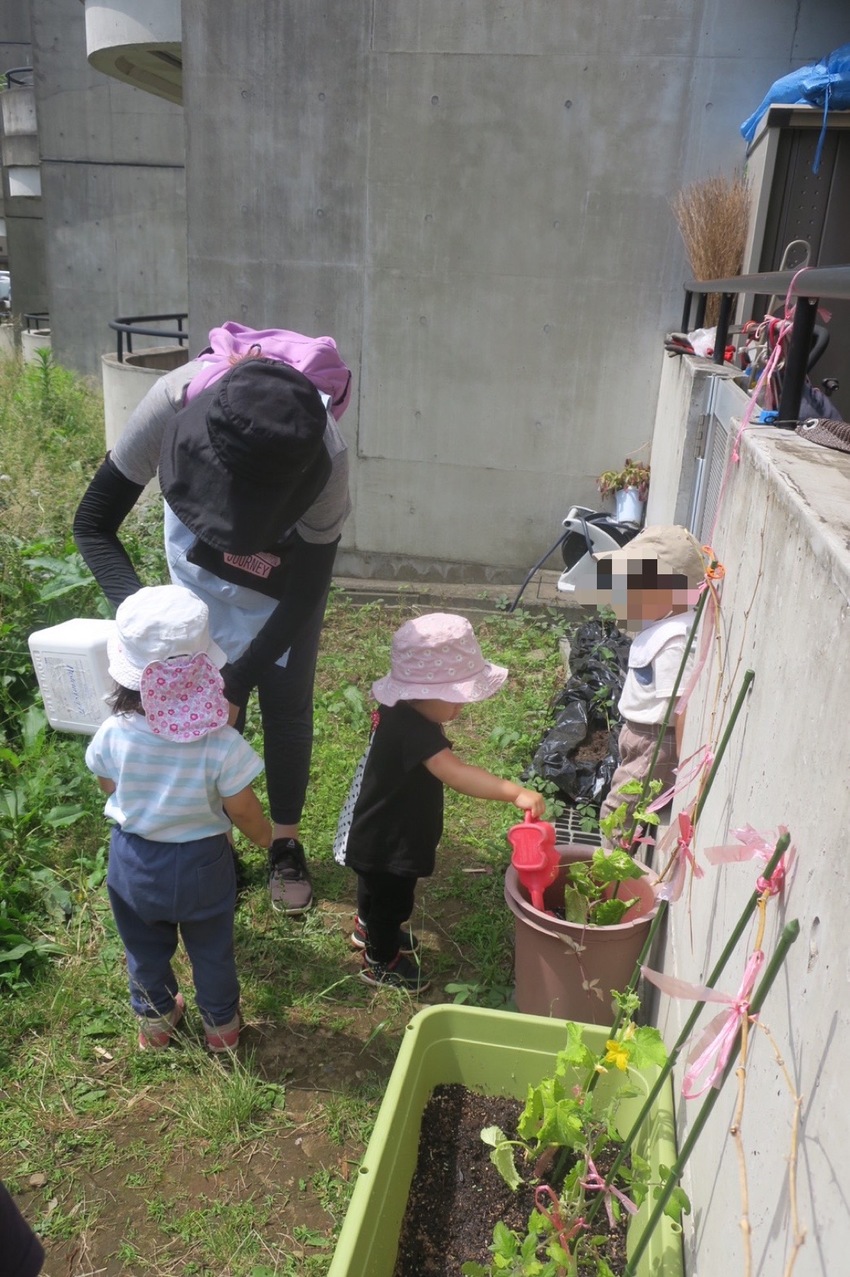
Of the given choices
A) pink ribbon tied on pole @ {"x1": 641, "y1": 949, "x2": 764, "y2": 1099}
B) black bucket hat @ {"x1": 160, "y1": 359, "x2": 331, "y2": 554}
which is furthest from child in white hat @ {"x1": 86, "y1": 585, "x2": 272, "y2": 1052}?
pink ribbon tied on pole @ {"x1": 641, "y1": 949, "x2": 764, "y2": 1099}

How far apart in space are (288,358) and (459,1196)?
6.33ft

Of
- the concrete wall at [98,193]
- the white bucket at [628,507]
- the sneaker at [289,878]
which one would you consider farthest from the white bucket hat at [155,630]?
the concrete wall at [98,193]

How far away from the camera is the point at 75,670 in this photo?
3045 mm

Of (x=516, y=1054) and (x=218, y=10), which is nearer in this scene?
(x=516, y=1054)

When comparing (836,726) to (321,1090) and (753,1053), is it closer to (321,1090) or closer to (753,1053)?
(753,1053)

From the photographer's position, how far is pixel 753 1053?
3.77 ft

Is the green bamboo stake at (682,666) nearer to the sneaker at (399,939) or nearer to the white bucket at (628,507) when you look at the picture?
the sneaker at (399,939)

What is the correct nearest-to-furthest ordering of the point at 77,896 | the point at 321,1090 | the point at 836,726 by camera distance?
1. the point at 836,726
2. the point at 321,1090
3. the point at 77,896

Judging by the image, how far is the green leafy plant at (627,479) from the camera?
558cm

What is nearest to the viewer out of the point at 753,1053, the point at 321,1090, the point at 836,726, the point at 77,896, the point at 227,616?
the point at 836,726

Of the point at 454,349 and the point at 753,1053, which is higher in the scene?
the point at 454,349

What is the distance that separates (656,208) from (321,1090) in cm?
495

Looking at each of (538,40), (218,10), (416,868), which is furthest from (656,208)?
(416,868)

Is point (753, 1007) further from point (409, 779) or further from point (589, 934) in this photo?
point (409, 779)
